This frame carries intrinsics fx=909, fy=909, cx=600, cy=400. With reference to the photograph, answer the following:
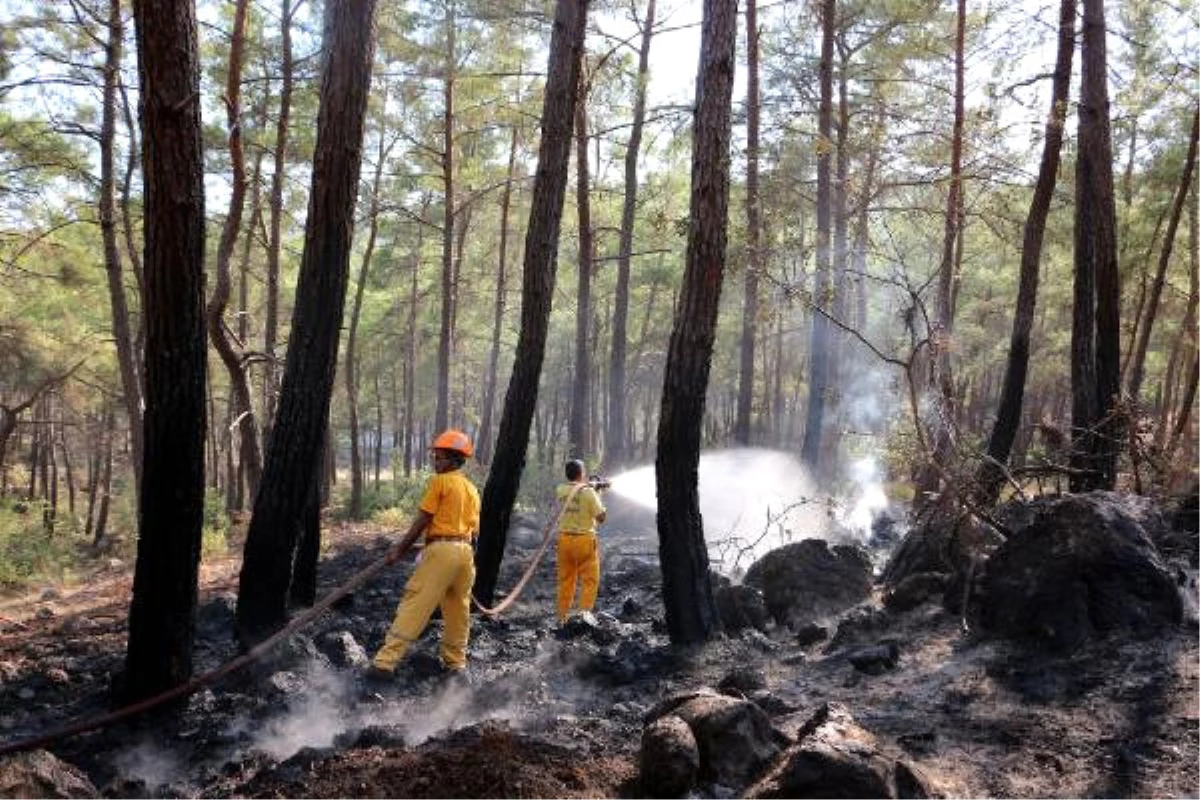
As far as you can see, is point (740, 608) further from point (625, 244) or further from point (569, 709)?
point (625, 244)

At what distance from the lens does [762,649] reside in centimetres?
776

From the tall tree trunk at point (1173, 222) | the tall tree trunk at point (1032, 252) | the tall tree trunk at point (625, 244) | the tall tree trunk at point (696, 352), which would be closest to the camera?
the tall tree trunk at point (696, 352)

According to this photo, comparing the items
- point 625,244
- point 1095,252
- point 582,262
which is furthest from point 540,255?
point 625,244

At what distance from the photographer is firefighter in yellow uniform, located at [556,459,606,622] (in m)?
9.98

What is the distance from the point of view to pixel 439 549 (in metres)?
7.00

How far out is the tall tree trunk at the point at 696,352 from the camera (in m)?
7.56

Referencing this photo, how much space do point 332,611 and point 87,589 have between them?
668 cm

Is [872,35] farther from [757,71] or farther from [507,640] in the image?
[507,640]

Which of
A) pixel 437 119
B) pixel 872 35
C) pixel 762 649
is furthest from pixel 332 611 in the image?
pixel 872 35

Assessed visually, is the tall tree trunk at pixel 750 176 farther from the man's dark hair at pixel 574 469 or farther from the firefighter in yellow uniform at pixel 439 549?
the firefighter in yellow uniform at pixel 439 549

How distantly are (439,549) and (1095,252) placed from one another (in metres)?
8.93

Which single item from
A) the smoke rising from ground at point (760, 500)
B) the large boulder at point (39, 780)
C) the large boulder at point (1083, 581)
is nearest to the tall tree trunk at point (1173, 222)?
the smoke rising from ground at point (760, 500)

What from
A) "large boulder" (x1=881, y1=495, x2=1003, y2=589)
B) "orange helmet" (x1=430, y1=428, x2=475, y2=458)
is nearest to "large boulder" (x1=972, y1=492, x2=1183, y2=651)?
"large boulder" (x1=881, y1=495, x2=1003, y2=589)

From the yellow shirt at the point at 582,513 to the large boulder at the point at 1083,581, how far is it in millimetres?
4456
